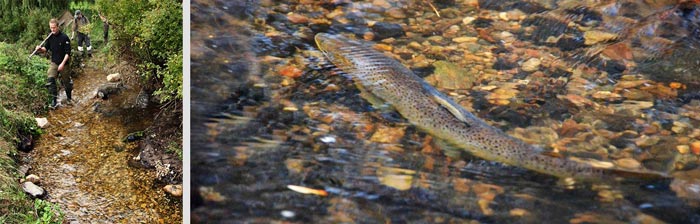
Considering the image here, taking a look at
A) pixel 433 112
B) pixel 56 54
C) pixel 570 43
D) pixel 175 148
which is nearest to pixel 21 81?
pixel 56 54

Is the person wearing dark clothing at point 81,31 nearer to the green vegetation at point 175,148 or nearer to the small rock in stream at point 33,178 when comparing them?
the small rock in stream at point 33,178

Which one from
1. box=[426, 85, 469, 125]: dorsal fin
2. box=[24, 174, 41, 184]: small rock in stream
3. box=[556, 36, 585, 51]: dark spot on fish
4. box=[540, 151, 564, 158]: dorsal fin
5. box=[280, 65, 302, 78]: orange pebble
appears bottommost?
box=[24, 174, 41, 184]: small rock in stream

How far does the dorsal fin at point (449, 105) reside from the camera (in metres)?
1.23

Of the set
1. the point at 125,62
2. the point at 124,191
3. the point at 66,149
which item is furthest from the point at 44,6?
the point at 124,191

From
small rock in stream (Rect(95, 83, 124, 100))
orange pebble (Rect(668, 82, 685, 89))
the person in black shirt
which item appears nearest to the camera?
orange pebble (Rect(668, 82, 685, 89))

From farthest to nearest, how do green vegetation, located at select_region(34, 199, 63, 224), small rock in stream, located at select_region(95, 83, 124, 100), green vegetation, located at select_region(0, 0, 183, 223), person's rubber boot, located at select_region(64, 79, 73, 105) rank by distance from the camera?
small rock in stream, located at select_region(95, 83, 124, 100) < person's rubber boot, located at select_region(64, 79, 73, 105) < green vegetation, located at select_region(0, 0, 183, 223) < green vegetation, located at select_region(34, 199, 63, 224)

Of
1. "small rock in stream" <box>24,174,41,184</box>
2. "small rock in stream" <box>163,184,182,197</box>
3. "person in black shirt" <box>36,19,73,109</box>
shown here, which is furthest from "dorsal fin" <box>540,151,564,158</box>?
"person in black shirt" <box>36,19,73,109</box>

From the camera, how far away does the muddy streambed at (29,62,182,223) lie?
4680 mm

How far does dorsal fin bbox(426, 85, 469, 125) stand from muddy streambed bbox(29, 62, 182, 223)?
378 centimetres

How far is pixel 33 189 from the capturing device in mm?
4699

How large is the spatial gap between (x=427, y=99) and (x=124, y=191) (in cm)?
424

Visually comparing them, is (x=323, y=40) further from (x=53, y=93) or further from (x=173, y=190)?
(x=53, y=93)

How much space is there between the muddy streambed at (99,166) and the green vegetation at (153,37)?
0.59 m

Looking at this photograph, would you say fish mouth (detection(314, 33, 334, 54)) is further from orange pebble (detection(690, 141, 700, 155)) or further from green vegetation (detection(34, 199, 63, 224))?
green vegetation (detection(34, 199, 63, 224))
